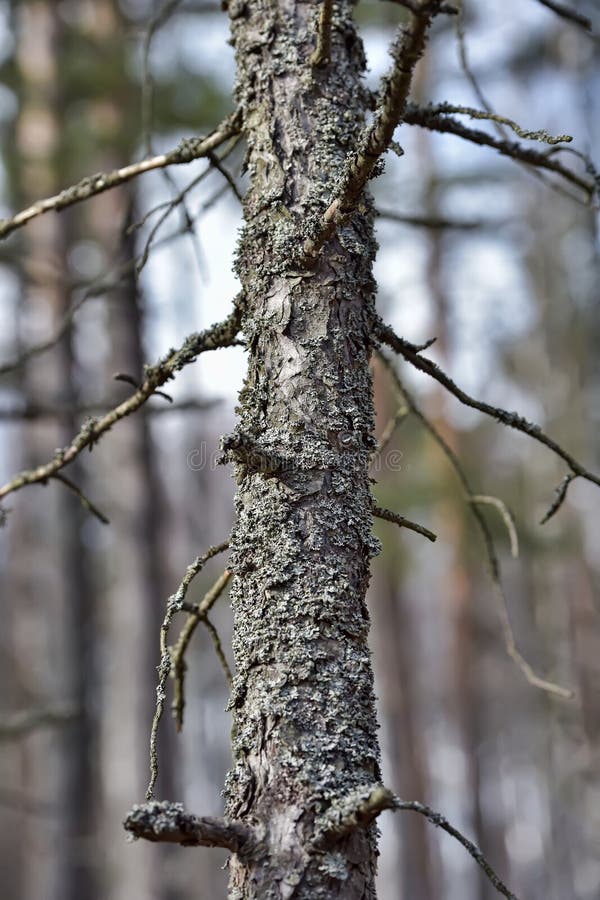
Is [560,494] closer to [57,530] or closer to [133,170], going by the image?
[133,170]

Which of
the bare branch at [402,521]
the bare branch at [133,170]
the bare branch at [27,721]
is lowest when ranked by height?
A: the bare branch at [402,521]

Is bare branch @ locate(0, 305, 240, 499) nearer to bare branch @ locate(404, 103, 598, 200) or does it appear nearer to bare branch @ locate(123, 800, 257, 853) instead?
bare branch @ locate(404, 103, 598, 200)

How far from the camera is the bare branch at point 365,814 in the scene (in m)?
1.23

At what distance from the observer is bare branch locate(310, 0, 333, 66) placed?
1.55 meters

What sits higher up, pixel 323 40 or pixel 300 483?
→ pixel 323 40

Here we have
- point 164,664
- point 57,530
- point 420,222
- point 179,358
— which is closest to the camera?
point 164,664

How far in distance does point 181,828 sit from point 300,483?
580 mm

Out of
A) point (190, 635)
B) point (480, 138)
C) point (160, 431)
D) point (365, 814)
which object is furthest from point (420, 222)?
point (160, 431)

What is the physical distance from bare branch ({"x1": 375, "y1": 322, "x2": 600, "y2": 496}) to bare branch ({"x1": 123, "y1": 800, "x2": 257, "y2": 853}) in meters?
0.92

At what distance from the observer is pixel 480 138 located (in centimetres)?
195

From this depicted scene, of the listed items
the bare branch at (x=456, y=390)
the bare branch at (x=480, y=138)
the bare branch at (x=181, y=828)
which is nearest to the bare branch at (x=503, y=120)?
the bare branch at (x=480, y=138)

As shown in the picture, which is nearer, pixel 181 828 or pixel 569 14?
pixel 181 828

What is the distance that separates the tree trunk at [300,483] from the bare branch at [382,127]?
0.23ft

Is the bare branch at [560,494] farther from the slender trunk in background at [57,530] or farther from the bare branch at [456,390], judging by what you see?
the slender trunk in background at [57,530]
